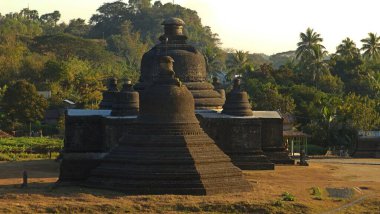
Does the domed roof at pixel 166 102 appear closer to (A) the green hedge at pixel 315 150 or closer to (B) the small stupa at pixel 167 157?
→ (B) the small stupa at pixel 167 157

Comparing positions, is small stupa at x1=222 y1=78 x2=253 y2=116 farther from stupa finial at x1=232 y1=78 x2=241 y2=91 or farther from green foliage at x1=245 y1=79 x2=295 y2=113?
green foliage at x1=245 y1=79 x2=295 y2=113

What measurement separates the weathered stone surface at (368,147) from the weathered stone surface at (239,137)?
1615cm

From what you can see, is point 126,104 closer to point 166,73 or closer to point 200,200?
point 166,73

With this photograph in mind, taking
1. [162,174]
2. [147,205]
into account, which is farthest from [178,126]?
[147,205]

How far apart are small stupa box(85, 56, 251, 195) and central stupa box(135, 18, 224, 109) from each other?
10.0 m

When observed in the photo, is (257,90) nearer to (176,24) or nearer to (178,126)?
(176,24)

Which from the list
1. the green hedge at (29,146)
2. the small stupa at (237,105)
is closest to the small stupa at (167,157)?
the small stupa at (237,105)

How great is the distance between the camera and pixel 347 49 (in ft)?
316

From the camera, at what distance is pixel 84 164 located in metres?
30.5

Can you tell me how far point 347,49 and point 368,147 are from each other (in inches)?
1927

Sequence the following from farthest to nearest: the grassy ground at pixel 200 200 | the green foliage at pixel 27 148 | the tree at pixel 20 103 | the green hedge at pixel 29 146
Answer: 1. the tree at pixel 20 103
2. the green hedge at pixel 29 146
3. the green foliage at pixel 27 148
4. the grassy ground at pixel 200 200

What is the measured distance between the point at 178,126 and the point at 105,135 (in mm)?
7420

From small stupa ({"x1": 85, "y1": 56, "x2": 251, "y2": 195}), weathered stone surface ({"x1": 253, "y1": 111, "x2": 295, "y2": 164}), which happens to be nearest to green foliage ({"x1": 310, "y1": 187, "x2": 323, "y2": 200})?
small stupa ({"x1": 85, "y1": 56, "x2": 251, "y2": 195})

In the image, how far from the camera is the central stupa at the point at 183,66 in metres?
37.9
